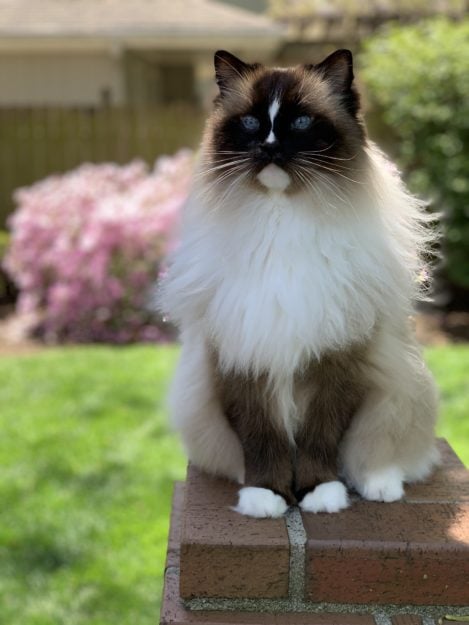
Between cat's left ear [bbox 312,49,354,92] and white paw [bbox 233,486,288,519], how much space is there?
2.89 feet

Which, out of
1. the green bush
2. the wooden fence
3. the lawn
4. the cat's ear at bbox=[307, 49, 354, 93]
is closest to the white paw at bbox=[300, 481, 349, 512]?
the cat's ear at bbox=[307, 49, 354, 93]

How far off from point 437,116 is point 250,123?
5.72m

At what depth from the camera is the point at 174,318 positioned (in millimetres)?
1717

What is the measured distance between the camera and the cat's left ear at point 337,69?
1.59 metres

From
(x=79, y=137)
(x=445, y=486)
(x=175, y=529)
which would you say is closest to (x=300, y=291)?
(x=445, y=486)

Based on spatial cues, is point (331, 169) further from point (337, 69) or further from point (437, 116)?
point (437, 116)

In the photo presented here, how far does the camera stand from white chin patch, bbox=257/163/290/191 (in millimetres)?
1521

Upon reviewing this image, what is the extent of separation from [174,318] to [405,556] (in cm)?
71

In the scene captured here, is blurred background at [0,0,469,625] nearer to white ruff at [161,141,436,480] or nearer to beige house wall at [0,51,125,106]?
beige house wall at [0,51,125,106]

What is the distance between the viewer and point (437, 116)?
6.82 m

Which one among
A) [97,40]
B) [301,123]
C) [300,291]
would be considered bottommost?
[300,291]

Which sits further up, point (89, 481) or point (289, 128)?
point (289, 128)

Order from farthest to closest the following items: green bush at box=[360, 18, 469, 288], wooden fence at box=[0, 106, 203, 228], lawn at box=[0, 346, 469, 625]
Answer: wooden fence at box=[0, 106, 203, 228]
green bush at box=[360, 18, 469, 288]
lawn at box=[0, 346, 469, 625]

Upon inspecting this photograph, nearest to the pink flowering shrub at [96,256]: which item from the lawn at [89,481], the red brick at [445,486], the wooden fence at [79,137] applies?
the lawn at [89,481]
